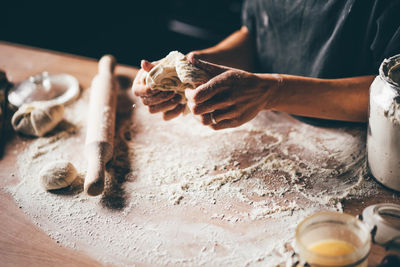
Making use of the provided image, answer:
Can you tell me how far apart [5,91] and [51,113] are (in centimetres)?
39

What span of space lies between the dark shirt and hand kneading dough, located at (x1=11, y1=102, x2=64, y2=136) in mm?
972

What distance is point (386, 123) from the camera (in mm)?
1049

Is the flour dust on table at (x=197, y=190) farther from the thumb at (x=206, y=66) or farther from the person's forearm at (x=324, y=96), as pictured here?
the thumb at (x=206, y=66)

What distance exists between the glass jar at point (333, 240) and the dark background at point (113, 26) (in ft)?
8.18

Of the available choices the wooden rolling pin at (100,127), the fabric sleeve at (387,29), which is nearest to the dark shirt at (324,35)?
the fabric sleeve at (387,29)

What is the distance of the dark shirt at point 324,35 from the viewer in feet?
4.05

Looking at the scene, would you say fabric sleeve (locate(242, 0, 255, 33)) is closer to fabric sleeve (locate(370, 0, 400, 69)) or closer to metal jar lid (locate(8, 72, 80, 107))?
fabric sleeve (locate(370, 0, 400, 69))

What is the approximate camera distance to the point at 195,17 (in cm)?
329

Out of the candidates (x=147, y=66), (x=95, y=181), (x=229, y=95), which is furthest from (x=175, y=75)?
(x=95, y=181)

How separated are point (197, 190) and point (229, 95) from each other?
1.10 feet

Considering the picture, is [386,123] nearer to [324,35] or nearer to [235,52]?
[324,35]

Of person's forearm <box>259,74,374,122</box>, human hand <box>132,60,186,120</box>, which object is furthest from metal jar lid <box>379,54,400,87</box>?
human hand <box>132,60,186,120</box>

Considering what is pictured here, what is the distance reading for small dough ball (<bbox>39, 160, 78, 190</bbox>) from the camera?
1263 mm

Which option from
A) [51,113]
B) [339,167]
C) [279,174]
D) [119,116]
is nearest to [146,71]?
[119,116]
